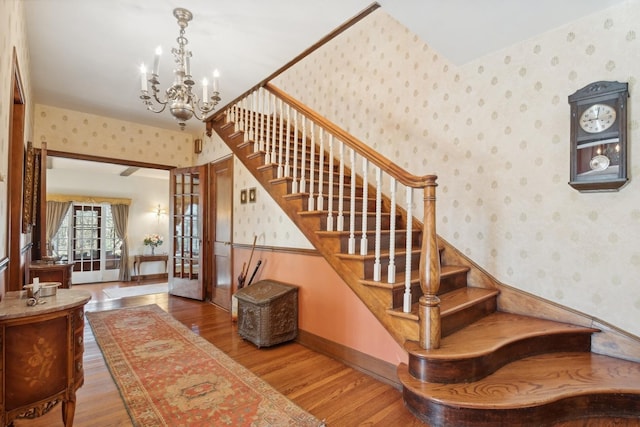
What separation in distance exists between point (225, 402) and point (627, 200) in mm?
3057

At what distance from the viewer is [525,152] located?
2.54 meters

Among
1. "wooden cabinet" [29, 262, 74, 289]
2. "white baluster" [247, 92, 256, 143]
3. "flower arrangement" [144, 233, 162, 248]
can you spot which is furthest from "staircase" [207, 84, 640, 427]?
"flower arrangement" [144, 233, 162, 248]

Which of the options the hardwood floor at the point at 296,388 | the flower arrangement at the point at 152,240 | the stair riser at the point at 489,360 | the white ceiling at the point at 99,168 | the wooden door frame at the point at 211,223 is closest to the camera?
the stair riser at the point at 489,360

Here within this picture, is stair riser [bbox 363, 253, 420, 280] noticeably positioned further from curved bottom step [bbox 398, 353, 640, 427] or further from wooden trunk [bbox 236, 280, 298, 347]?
wooden trunk [bbox 236, 280, 298, 347]

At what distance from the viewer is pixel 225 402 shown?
2.16m

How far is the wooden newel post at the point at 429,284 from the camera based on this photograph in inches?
76.3

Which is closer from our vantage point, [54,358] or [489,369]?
[54,358]

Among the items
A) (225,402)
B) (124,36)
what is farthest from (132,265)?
(225,402)

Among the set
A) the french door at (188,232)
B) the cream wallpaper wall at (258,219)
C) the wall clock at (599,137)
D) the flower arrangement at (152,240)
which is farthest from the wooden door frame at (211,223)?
the wall clock at (599,137)

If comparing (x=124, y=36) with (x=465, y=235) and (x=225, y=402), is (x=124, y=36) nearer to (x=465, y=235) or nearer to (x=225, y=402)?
(x=225, y=402)

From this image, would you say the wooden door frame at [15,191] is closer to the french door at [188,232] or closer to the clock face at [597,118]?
the french door at [188,232]

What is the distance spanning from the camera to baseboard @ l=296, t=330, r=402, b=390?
8.05 feet

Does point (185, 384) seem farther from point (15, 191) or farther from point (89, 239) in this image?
point (89, 239)

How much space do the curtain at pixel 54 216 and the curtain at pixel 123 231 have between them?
943mm
